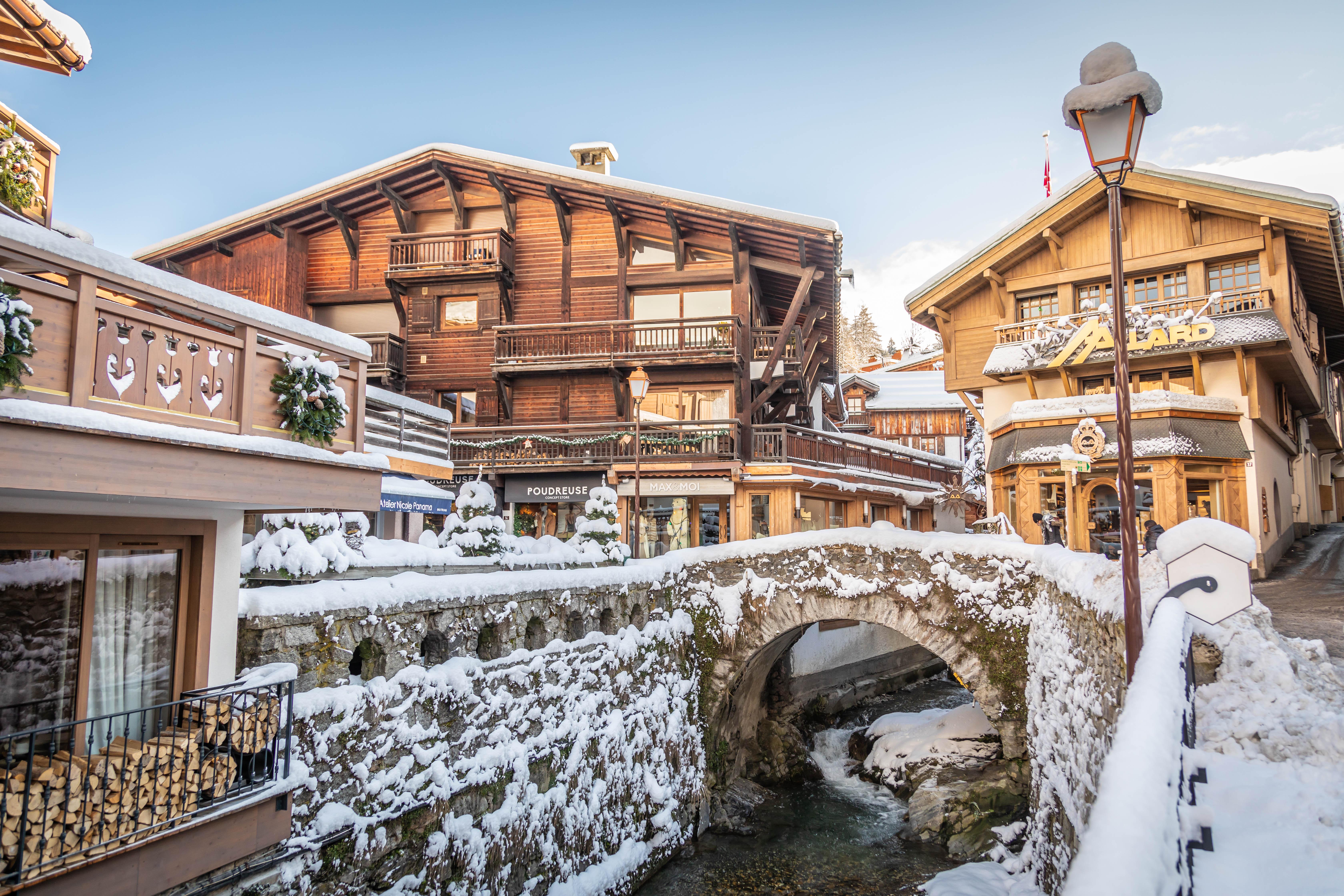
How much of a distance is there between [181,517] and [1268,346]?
2009cm

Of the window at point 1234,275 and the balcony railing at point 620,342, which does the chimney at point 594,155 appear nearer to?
the balcony railing at point 620,342

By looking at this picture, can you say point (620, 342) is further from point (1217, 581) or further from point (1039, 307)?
point (1217, 581)

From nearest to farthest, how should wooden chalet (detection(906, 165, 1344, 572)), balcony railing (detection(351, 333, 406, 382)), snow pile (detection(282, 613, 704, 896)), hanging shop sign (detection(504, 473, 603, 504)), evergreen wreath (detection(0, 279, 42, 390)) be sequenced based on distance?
1. evergreen wreath (detection(0, 279, 42, 390))
2. snow pile (detection(282, 613, 704, 896))
3. wooden chalet (detection(906, 165, 1344, 572))
4. hanging shop sign (detection(504, 473, 603, 504))
5. balcony railing (detection(351, 333, 406, 382))

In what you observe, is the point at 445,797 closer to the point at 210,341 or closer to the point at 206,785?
the point at 206,785

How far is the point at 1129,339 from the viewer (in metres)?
18.4

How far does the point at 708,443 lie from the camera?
2162cm

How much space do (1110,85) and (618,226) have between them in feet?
59.3

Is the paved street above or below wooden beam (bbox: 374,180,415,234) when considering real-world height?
below

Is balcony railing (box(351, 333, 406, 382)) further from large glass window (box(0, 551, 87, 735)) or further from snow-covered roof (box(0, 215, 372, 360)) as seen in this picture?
large glass window (box(0, 551, 87, 735))

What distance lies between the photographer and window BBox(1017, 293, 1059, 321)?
20.9m

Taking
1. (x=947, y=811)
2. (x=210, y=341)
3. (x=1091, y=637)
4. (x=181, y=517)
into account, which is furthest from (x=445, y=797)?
(x=947, y=811)

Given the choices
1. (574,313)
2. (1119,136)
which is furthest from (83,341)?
(574,313)

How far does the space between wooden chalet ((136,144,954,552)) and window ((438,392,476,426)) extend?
0.06 meters

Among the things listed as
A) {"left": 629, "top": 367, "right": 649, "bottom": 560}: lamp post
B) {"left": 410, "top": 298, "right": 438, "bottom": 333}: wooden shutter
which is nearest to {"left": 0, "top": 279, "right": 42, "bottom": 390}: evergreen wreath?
{"left": 629, "top": 367, "right": 649, "bottom": 560}: lamp post
